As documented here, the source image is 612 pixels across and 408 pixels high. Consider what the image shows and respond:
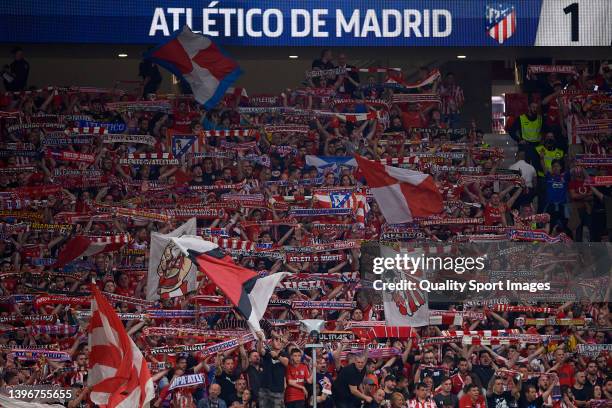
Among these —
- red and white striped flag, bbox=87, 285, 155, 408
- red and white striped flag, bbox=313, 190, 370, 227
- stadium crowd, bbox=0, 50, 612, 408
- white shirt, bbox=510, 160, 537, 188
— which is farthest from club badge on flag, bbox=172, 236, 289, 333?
white shirt, bbox=510, 160, 537, 188

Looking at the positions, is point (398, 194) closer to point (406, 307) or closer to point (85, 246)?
point (406, 307)

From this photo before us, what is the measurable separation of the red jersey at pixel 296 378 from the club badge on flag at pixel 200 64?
20.8 feet

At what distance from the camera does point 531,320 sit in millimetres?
21641

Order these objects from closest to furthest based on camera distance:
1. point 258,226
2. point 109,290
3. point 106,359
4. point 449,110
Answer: point 106,359
point 109,290
point 258,226
point 449,110

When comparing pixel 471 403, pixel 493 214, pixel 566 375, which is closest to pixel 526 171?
pixel 493 214

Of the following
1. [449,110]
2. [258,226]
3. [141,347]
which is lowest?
[141,347]

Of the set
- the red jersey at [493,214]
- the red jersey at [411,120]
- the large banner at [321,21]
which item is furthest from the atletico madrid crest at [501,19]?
the red jersey at [493,214]

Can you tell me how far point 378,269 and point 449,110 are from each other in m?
5.20

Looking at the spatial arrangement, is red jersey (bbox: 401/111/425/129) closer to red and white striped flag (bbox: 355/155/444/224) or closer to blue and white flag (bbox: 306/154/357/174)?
blue and white flag (bbox: 306/154/357/174)

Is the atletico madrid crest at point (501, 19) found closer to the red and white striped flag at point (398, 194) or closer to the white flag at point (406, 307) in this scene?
the red and white striped flag at point (398, 194)

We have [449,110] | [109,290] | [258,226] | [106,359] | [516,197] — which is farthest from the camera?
[449,110]

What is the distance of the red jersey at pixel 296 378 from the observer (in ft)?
65.5

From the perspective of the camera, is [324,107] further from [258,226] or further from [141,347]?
[141,347]

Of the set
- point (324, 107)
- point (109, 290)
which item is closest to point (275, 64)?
point (324, 107)
